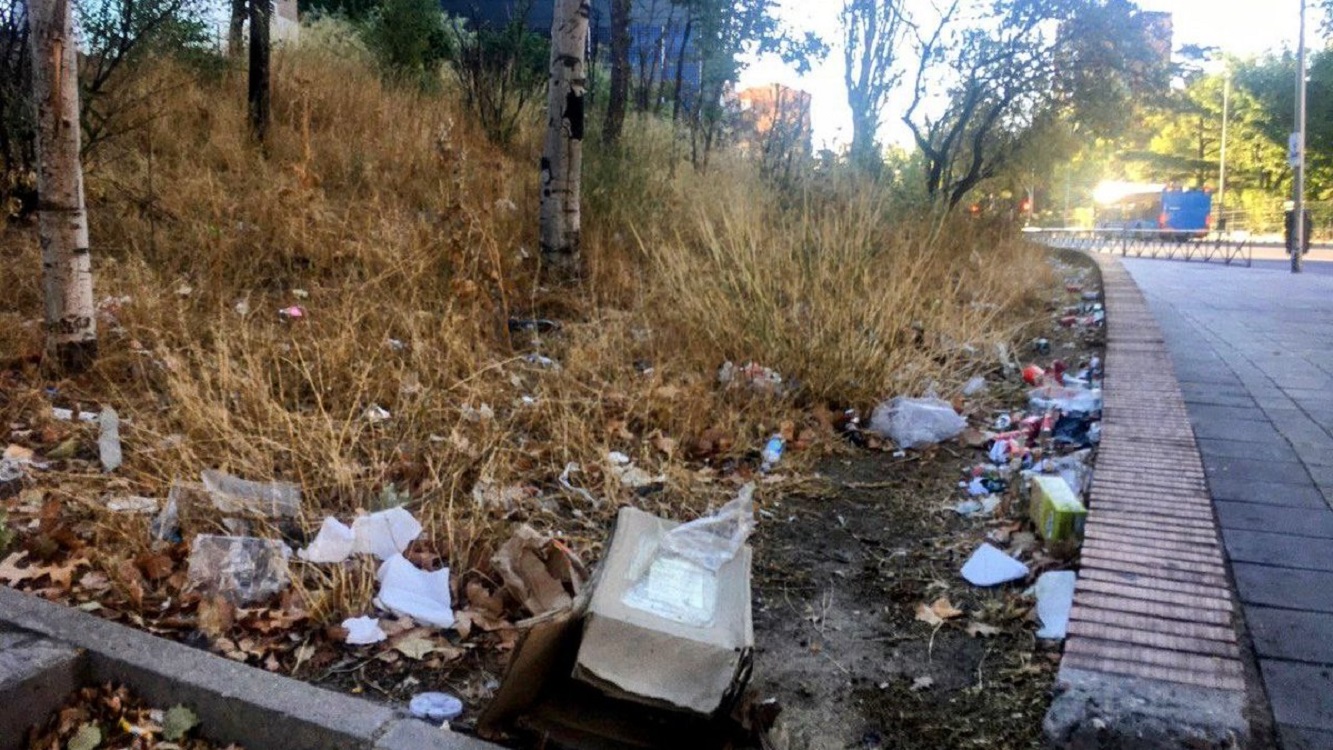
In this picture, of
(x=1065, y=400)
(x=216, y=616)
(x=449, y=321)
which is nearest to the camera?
(x=216, y=616)

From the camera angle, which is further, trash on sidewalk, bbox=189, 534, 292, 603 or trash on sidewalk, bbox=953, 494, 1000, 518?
A: trash on sidewalk, bbox=953, 494, 1000, 518

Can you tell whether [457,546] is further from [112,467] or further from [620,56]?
[620,56]

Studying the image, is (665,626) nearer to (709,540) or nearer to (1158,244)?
(709,540)

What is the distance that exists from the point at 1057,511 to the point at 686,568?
140cm

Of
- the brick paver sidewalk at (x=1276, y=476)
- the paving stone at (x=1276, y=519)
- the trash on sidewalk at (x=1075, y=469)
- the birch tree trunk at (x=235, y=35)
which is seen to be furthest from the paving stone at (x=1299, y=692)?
the birch tree trunk at (x=235, y=35)

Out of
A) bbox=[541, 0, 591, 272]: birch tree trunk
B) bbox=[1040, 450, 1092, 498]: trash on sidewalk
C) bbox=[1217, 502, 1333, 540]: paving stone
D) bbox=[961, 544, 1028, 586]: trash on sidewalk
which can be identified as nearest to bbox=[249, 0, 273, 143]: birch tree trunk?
bbox=[541, 0, 591, 272]: birch tree trunk

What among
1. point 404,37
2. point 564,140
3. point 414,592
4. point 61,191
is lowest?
point 414,592

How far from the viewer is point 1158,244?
3038 cm

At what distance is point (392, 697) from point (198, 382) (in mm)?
2176

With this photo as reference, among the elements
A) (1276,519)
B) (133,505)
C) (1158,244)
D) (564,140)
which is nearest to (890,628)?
(1276,519)

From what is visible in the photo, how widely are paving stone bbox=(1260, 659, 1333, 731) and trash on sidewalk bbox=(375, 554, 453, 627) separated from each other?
204 cm

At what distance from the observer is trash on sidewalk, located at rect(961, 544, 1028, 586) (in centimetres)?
312

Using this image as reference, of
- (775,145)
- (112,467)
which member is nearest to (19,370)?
(112,467)

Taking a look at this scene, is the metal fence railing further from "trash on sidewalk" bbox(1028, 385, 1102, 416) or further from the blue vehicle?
"trash on sidewalk" bbox(1028, 385, 1102, 416)
